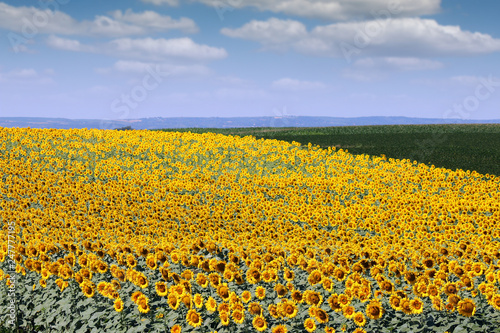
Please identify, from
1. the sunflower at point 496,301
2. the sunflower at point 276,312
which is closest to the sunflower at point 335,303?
the sunflower at point 276,312

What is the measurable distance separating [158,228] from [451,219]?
28.0 ft

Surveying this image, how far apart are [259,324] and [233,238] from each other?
241 inches

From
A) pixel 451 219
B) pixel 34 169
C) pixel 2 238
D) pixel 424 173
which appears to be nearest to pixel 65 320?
Result: pixel 2 238

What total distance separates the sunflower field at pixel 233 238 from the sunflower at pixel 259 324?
0.04 feet

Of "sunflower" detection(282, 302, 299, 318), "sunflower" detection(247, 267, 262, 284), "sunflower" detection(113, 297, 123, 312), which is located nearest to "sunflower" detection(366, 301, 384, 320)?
"sunflower" detection(282, 302, 299, 318)

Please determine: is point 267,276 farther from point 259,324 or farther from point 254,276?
point 259,324

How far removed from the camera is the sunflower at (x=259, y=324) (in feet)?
16.1

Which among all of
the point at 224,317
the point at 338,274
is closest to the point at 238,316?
the point at 224,317

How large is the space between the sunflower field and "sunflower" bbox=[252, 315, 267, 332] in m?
0.01

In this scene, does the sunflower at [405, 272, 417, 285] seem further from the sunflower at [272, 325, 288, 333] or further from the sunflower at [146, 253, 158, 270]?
the sunflower at [146, 253, 158, 270]

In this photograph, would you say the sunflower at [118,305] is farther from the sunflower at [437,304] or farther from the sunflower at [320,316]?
the sunflower at [437,304]

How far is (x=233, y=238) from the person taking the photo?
11055 mm

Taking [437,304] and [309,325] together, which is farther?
[437,304]

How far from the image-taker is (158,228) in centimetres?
1286
